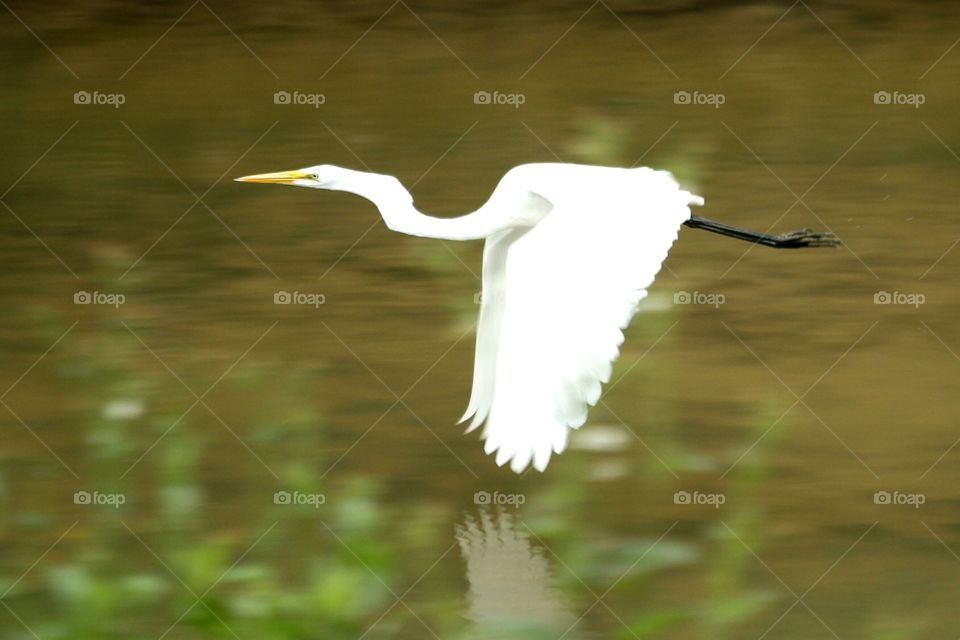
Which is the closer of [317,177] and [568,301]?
[568,301]

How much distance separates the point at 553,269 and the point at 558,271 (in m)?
0.01

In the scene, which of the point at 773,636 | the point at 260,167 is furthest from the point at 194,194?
the point at 773,636

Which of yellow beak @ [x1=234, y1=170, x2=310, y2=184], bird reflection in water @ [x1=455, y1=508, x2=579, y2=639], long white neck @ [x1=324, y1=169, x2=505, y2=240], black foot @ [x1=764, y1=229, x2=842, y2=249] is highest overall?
black foot @ [x1=764, y1=229, x2=842, y2=249]

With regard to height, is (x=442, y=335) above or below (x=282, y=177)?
above

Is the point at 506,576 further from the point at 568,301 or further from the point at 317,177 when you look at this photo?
the point at 317,177

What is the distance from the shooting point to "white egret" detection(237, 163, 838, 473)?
3.14m

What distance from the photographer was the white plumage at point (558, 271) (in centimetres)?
314

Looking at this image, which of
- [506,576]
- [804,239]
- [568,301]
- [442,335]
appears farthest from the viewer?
[442,335]

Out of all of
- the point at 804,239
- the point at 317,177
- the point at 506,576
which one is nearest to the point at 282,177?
the point at 317,177

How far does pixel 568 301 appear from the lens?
10.4ft

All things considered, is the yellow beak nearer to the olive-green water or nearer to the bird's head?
the bird's head

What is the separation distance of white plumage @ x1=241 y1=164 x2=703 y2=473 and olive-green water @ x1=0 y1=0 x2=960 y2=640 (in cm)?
14

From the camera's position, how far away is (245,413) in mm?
4355

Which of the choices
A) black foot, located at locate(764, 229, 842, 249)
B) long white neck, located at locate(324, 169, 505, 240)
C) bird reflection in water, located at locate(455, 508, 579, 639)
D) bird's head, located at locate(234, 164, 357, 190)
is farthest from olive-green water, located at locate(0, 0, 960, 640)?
black foot, located at locate(764, 229, 842, 249)
